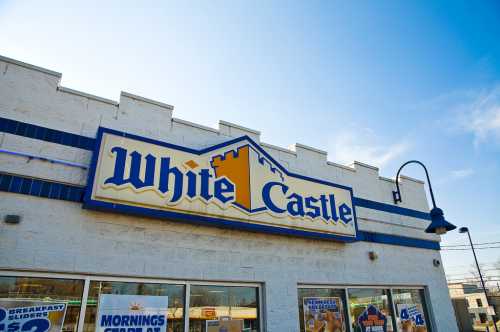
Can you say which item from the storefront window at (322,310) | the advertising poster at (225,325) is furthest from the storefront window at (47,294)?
the storefront window at (322,310)

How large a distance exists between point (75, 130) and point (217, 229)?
11.9ft

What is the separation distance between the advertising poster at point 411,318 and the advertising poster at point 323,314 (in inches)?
93.1

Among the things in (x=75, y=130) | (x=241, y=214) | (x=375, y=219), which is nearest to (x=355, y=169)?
(x=375, y=219)

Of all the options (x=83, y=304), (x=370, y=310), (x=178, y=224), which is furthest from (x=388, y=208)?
(x=83, y=304)

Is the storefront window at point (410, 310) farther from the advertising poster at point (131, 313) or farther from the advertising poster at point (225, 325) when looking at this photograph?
the advertising poster at point (131, 313)

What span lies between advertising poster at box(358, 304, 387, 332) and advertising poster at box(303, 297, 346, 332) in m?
0.71

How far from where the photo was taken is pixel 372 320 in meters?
8.78

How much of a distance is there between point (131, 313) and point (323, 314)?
471 cm

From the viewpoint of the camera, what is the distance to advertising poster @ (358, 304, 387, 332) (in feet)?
28.1

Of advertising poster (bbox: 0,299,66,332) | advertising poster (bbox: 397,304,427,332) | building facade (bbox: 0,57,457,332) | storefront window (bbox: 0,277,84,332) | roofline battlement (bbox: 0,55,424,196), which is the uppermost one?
roofline battlement (bbox: 0,55,424,196)

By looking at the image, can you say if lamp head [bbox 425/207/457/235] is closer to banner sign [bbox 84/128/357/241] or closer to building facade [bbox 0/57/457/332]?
building facade [bbox 0/57/457/332]

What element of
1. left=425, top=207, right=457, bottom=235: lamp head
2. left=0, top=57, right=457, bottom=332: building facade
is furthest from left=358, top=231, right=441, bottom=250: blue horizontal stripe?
left=425, top=207, right=457, bottom=235: lamp head

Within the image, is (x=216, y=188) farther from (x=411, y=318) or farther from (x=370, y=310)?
(x=411, y=318)

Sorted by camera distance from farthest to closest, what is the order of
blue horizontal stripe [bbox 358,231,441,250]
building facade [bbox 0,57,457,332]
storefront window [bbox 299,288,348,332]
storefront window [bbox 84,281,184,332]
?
blue horizontal stripe [bbox 358,231,441,250], storefront window [bbox 299,288,348,332], building facade [bbox 0,57,457,332], storefront window [bbox 84,281,184,332]
